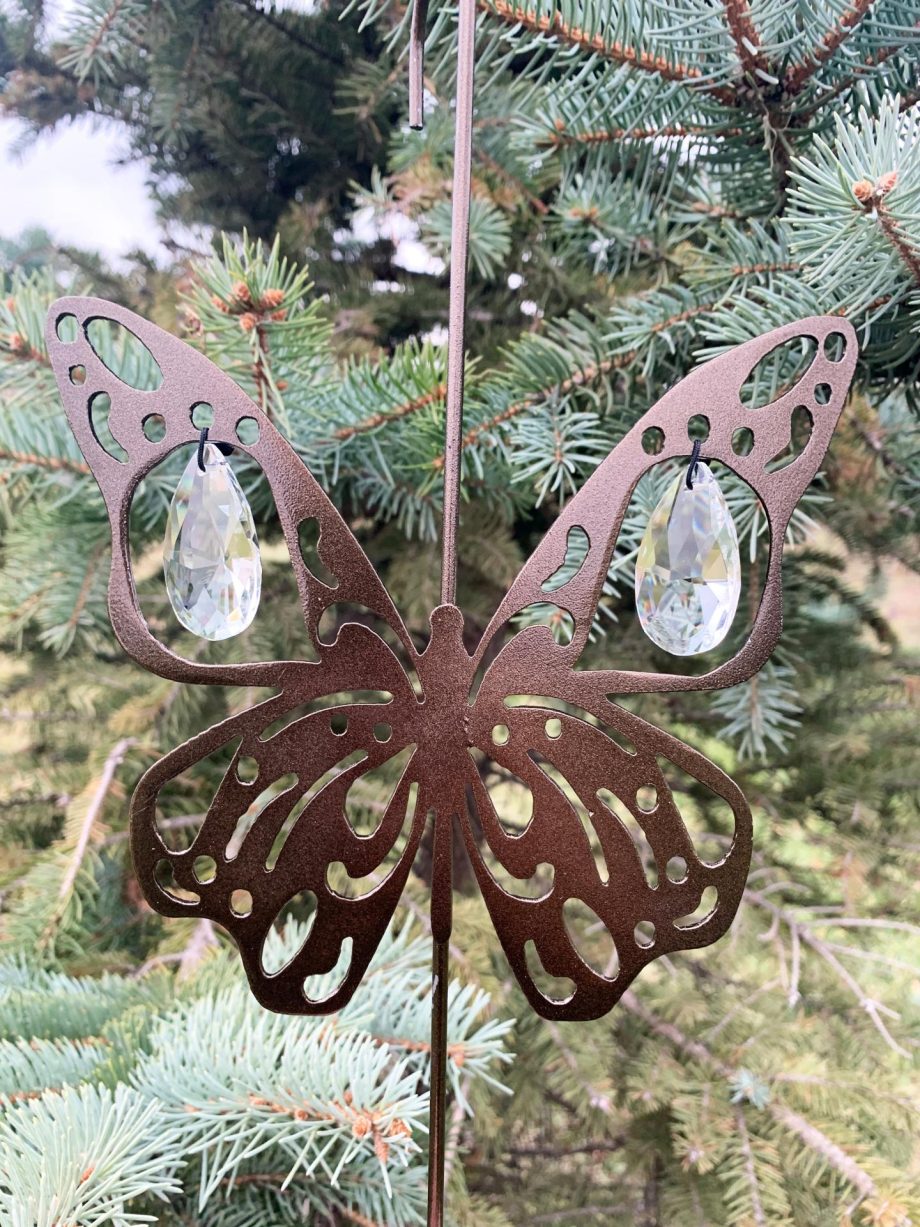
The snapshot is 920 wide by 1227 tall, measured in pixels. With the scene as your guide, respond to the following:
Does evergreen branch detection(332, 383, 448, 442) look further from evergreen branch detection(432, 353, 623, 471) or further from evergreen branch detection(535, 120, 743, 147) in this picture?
evergreen branch detection(535, 120, 743, 147)

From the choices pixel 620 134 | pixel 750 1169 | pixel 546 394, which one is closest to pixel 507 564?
pixel 546 394

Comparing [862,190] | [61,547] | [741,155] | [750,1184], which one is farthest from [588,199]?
[750,1184]

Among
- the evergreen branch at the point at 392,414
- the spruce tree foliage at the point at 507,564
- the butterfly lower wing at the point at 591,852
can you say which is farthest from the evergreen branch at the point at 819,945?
the evergreen branch at the point at 392,414

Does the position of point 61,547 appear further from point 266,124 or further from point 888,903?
point 888,903

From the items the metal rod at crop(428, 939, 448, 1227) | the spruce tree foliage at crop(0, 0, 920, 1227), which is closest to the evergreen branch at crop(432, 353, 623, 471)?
Answer: the spruce tree foliage at crop(0, 0, 920, 1227)

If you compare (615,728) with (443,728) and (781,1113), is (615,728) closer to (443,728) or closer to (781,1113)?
(443,728)
